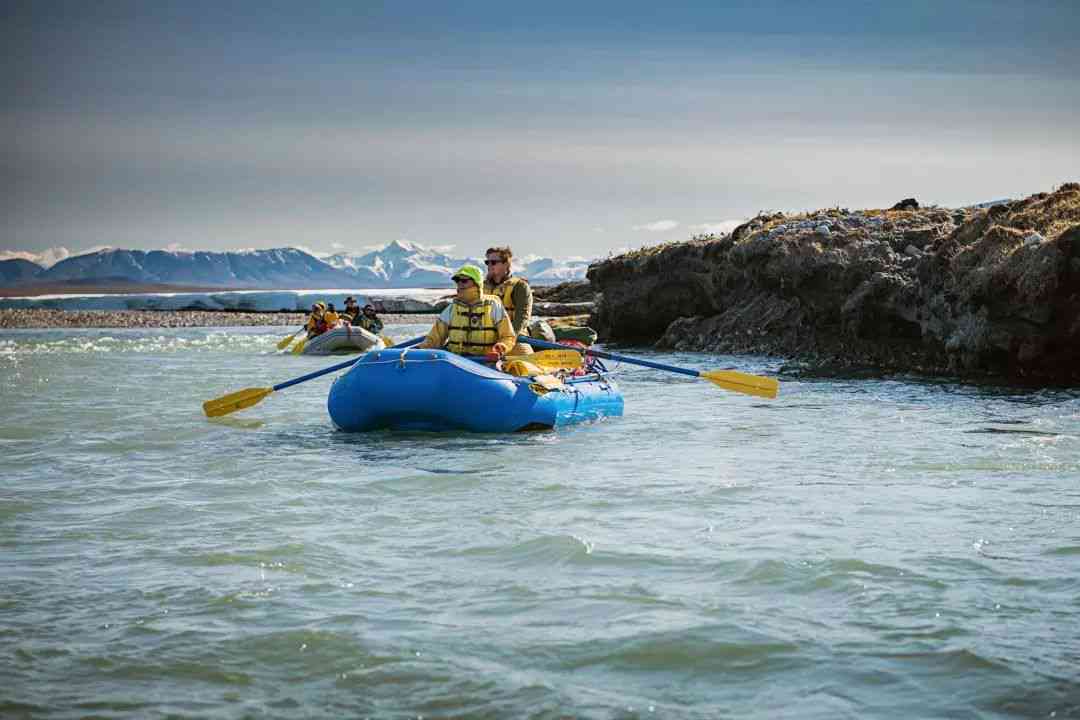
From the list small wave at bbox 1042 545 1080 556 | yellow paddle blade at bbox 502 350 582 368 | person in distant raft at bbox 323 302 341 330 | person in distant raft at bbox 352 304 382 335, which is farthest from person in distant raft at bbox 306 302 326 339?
small wave at bbox 1042 545 1080 556

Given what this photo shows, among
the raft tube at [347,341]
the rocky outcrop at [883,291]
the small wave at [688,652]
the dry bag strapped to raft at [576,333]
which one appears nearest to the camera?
the small wave at [688,652]

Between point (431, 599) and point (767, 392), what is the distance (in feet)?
29.9

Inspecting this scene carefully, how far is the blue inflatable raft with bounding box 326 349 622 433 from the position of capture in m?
12.0

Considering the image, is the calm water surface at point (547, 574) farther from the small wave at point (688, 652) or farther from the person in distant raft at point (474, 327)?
the person in distant raft at point (474, 327)

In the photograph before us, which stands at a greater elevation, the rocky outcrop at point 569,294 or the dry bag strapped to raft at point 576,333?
the rocky outcrop at point 569,294

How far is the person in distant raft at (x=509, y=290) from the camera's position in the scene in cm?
1425

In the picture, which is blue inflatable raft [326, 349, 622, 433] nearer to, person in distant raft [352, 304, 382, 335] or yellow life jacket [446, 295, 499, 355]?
yellow life jacket [446, 295, 499, 355]

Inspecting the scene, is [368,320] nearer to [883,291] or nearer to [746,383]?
[883,291]

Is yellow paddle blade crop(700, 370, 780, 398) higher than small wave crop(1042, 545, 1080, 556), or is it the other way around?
yellow paddle blade crop(700, 370, 780, 398)

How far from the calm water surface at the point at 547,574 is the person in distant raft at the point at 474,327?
45.2 inches

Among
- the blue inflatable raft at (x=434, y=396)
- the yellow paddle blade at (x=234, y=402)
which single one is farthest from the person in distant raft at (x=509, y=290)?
the yellow paddle blade at (x=234, y=402)

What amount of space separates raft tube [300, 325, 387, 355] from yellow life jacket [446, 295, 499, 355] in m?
15.0

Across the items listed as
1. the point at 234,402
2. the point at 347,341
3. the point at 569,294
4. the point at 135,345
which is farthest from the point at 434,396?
the point at 569,294

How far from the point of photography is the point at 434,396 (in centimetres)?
1204
